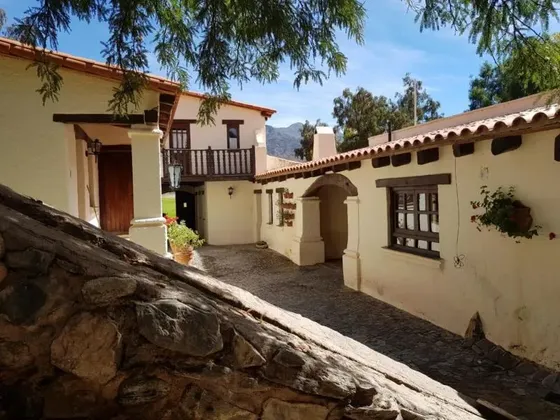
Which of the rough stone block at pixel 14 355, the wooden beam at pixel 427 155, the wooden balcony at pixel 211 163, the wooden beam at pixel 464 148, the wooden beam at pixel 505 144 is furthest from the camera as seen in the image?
the wooden balcony at pixel 211 163

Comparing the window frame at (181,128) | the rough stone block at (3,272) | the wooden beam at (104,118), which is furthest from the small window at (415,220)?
the window frame at (181,128)

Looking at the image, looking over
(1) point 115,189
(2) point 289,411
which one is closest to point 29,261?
(2) point 289,411

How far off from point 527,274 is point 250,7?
13.8 ft

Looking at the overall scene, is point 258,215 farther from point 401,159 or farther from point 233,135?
point 401,159

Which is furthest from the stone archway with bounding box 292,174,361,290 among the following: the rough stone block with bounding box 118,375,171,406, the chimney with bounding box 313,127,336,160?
the rough stone block with bounding box 118,375,171,406

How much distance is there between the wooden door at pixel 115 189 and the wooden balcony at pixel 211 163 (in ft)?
17.9

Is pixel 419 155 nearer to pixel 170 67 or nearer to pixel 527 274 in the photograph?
pixel 527 274

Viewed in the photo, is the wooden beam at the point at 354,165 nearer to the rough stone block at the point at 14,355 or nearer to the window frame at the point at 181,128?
the rough stone block at the point at 14,355

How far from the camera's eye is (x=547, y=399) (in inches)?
163

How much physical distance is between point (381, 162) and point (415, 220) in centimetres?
127

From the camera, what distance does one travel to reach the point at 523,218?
474cm

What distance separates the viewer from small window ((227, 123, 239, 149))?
60.2 ft

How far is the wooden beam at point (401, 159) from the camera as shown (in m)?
7.08

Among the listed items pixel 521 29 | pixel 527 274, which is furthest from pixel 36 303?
pixel 527 274
